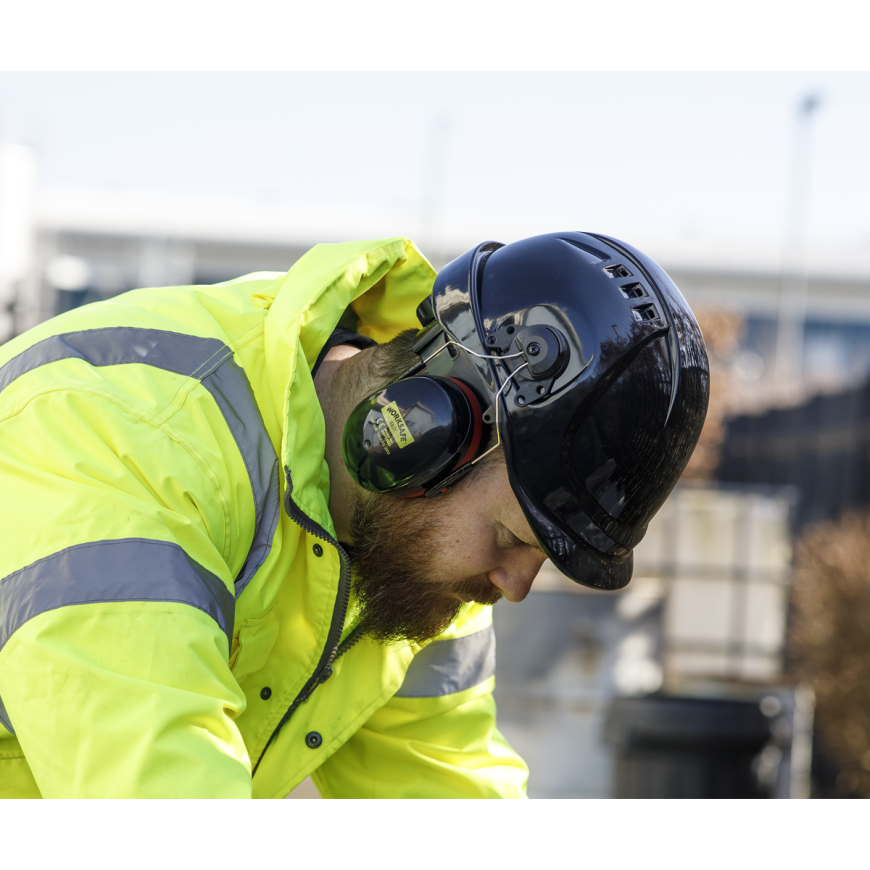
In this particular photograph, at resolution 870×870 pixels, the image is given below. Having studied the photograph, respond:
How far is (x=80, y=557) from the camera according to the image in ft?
4.81

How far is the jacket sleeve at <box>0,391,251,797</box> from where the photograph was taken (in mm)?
1349

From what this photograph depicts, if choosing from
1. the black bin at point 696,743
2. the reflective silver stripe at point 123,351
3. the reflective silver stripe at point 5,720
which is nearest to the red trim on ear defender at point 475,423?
the reflective silver stripe at point 123,351

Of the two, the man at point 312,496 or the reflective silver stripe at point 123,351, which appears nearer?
the man at point 312,496

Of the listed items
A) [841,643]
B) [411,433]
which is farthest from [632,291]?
[841,643]

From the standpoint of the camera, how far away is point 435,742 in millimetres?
2449

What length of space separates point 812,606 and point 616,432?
5.20 m

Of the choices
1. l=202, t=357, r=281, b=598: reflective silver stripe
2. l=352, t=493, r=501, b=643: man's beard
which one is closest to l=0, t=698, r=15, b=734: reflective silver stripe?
l=202, t=357, r=281, b=598: reflective silver stripe

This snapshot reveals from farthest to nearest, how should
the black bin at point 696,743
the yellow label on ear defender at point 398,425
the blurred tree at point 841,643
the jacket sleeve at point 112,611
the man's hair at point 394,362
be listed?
the blurred tree at point 841,643
the black bin at point 696,743
the man's hair at point 394,362
the yellow label on ear defender at point 398,425
the jacket sleeve at point 112,611

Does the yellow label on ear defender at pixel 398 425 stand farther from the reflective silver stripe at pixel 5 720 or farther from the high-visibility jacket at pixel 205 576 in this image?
the reflective silver stripe at pixel 5 720

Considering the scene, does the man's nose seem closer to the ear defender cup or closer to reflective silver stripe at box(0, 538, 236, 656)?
the ear defender cup

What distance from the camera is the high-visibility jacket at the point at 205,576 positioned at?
139cm

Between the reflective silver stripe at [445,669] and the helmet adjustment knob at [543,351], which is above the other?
the helmet adjustment knob at [543,351]

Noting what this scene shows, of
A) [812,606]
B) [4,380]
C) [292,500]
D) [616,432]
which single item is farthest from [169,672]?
[812,606]
